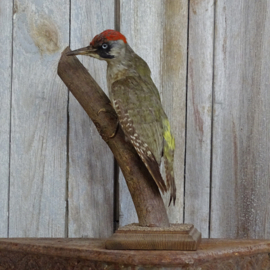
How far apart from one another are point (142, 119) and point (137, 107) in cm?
4

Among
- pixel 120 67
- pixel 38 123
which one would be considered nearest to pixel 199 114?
pixel 120 67

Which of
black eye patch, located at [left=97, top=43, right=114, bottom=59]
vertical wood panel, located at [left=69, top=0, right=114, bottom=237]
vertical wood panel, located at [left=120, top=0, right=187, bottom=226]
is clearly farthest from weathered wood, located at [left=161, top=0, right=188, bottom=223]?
black eye patch, located at [left=97, top=43, right=114, bottom=59]

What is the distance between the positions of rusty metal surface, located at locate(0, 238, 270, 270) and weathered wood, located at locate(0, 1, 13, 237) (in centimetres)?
28

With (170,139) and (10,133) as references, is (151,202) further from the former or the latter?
(10,133)

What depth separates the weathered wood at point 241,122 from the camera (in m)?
1.79

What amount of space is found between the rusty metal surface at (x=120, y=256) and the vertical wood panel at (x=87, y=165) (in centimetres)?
33

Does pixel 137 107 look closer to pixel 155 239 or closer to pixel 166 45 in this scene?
pixel 155 239

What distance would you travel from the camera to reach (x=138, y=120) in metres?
1.38

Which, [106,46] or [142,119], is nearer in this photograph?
[142,119]

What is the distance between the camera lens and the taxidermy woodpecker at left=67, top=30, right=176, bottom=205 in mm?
1354

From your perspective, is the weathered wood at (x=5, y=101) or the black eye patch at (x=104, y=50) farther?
the weathered wood at (x=5, y=101)

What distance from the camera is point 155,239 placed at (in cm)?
122

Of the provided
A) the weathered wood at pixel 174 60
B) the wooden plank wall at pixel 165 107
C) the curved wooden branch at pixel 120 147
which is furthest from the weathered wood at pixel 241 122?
the curved wooden branch at pixel 120 147

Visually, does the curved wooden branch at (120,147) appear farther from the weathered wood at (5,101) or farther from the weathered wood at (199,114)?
the weathered wood at (199,114)
